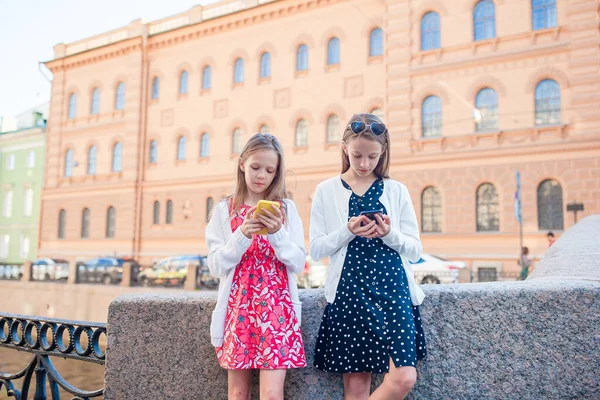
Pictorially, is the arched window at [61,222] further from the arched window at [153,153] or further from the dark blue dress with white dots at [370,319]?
the dark blue dress with white dots at [370,319]

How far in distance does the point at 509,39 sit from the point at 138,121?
21.2 m

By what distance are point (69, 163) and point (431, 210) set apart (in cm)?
2460

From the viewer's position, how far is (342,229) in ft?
8.62

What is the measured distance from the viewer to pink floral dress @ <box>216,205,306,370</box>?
2537 mm

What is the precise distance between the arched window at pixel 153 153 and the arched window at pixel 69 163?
6684mm

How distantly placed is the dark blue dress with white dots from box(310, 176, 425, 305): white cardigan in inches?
2.1

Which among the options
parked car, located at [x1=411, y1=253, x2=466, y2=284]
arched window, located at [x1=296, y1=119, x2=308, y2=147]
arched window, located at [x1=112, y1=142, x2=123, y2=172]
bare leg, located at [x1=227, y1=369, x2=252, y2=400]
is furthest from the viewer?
arched window, located at [x1=112, y1=142, x2=123, y2=172]

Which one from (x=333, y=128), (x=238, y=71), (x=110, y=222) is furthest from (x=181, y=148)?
(x=333, y=128)

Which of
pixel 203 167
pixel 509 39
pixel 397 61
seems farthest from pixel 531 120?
pixel 203 167

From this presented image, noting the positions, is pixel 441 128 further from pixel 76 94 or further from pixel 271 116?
pixel 76 94

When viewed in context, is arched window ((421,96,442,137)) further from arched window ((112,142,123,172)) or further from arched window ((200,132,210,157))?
arched window ((112,142,123,172))

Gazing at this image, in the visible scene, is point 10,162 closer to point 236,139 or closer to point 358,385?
point 236,139

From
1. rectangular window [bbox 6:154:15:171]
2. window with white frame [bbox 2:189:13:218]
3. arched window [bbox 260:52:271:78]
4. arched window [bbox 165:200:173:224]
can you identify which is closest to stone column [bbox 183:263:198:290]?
arched window [bbox 165:200:173:224]

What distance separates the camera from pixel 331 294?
2668mm
